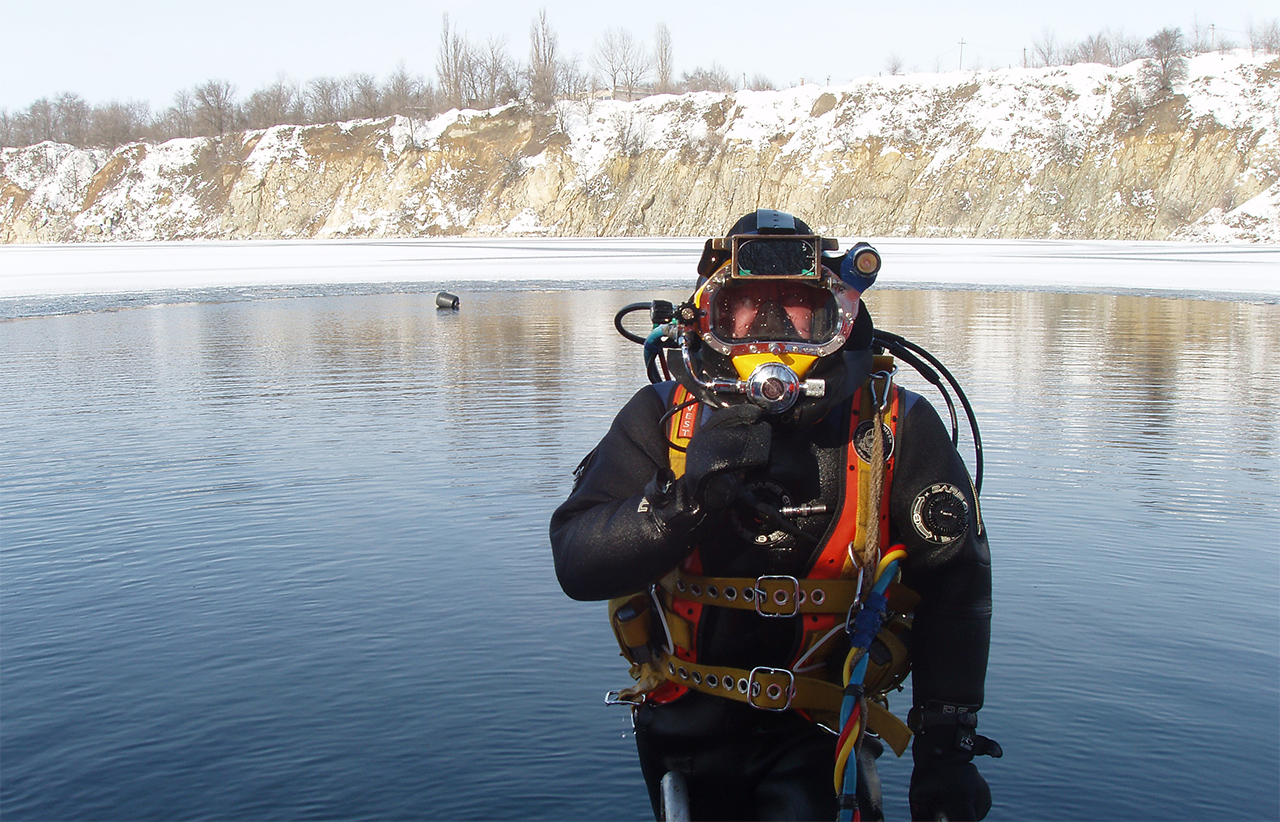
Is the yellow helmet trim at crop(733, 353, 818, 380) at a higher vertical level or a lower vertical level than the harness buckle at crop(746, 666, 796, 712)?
higher

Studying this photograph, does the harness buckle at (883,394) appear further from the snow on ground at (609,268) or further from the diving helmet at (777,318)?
the snow on ground at (609,268)

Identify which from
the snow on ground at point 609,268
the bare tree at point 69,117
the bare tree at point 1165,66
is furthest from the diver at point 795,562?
the bare tree at point 69,117

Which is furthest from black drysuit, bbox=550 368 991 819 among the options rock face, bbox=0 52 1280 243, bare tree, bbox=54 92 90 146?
bare tree, bbox=54 92 90 146

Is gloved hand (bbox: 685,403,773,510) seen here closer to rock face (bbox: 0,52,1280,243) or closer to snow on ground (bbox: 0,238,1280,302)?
snow on ground (bbox: 0,238,1280,302)

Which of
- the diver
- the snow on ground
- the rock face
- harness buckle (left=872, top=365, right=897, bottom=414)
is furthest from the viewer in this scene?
the rock face

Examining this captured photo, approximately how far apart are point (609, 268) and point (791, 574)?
3194 cm

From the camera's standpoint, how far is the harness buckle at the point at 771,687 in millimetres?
2309

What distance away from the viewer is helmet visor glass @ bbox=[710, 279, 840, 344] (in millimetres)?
2492

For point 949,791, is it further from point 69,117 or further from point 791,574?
Answer: point 69,117

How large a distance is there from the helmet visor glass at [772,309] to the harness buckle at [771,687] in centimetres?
73

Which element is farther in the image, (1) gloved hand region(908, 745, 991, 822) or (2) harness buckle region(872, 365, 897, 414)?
(2) harness buckle region(872, 365, 897, 414)

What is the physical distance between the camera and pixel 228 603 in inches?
184

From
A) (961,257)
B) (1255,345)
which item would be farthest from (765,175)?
(1255,345)

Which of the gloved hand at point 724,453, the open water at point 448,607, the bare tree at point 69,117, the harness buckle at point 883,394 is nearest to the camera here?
the gloved hand at point 724,453
